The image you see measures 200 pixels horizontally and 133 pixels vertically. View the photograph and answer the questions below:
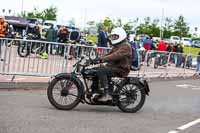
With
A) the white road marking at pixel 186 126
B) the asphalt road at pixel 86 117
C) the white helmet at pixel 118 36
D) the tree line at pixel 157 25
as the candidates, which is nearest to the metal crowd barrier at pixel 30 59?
the asphalt road at pixel 86 117

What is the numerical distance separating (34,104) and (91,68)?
1.46 metres

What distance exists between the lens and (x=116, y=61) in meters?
10.1

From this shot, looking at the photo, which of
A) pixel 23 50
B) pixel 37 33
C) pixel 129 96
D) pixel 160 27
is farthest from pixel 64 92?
pixel 160 27

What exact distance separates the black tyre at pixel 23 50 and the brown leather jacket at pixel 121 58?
12.1ft

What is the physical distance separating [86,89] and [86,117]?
0.86m

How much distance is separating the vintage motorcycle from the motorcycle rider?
0.09m

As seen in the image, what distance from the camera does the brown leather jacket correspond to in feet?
32.6

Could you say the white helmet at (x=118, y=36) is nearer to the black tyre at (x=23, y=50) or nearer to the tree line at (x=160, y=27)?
the black tyre at (x=23, y=50)

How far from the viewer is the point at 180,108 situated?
11.4m

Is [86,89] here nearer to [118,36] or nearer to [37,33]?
[118,36]

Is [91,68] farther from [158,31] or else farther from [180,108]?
[158,31]

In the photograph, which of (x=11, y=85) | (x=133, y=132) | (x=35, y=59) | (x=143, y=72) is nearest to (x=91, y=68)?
(x=133, y=132)

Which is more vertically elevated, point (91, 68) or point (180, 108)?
→ point (91, 68)

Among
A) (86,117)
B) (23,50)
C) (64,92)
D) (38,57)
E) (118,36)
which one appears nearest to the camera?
(86,117)
